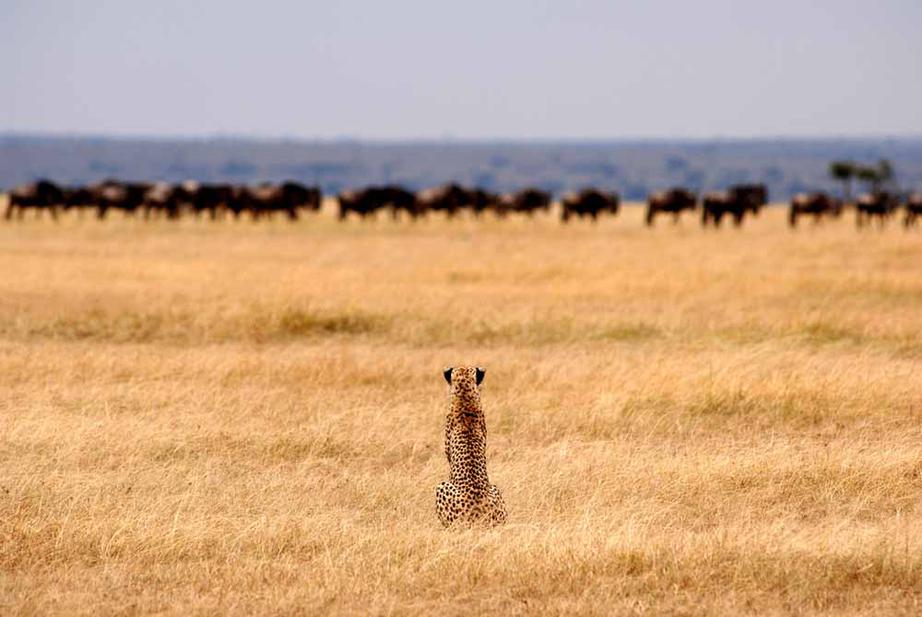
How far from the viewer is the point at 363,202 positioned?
228 feet

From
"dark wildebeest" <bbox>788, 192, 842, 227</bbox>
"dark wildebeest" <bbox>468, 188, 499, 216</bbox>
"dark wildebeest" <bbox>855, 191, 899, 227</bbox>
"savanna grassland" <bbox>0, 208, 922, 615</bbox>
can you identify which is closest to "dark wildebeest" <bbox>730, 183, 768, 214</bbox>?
"dark wildebeest" <bbox>788, 192, 842, 227</bbox>

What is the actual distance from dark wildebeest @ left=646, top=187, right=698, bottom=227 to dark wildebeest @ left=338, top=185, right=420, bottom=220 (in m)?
12.3

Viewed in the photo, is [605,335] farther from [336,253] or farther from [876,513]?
[336,253]

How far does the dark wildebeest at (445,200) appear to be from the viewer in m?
72.5

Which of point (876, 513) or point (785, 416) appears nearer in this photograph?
point (876, 513)

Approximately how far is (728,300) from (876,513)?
14.9 metres

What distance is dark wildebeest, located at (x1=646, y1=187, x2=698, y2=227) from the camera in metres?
66.3

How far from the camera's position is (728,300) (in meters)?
24.6

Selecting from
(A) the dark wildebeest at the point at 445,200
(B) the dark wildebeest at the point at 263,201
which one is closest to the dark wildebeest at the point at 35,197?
(B) the dark wildebeest at the point at 263,201

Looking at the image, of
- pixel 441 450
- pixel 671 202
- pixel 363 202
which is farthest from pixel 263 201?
pixel 441 450

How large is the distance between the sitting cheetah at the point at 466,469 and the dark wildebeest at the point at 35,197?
182 feet

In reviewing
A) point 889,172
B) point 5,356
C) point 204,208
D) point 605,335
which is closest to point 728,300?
point 605,335

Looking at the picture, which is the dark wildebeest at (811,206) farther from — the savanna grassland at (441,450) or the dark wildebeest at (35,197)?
the savanna grassland at (441,450)

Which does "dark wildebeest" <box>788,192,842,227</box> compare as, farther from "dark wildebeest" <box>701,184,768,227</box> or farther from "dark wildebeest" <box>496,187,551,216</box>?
"dark wildebeest" <box>496,187,551,216</box>
